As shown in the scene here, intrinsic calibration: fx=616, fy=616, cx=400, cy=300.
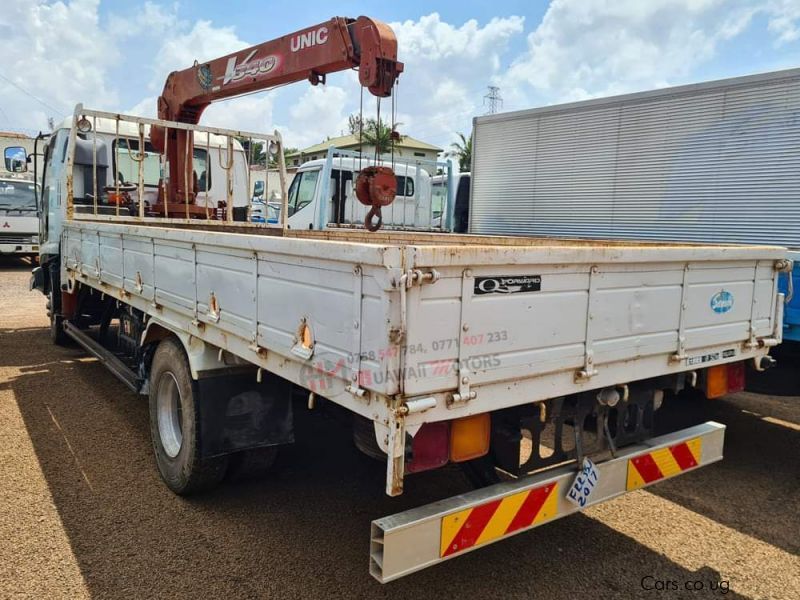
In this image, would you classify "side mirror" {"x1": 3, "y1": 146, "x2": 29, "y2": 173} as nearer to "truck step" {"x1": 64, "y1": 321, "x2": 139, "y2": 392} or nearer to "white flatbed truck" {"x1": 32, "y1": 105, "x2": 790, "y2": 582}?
"truck step" {"x1": 64, "y1": 321, "x2": 139, "y2": 392}

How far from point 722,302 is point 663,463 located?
2.97 feet

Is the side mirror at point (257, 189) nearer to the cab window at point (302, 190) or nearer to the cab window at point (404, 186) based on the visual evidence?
the cab window at point (302, 190)

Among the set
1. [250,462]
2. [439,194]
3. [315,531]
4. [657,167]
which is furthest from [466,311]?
[439,194]

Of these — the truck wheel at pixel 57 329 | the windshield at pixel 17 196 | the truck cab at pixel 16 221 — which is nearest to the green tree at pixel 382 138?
the truck wheel at pixel 57 329

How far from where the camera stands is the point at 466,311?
2.28 meters

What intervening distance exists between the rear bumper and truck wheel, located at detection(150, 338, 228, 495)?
165 centimetres

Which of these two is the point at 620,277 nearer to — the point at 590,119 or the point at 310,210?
the point at 590,119

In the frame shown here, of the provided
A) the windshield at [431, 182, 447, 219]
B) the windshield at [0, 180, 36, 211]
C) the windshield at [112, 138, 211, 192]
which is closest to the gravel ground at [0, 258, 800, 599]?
the windshield at [112, 138, 211, 192]

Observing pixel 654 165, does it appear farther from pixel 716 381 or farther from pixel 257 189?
pixel 257 189

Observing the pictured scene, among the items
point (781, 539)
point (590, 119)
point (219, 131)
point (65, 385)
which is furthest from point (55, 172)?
point (781, 539)

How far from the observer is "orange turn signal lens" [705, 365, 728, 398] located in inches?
137

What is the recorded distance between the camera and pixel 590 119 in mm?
8062

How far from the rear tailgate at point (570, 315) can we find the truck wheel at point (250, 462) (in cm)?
197

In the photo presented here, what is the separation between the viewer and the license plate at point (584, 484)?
9.30ft
